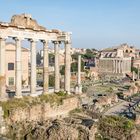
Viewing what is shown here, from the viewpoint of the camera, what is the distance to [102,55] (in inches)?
5182

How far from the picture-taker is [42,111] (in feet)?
85.3

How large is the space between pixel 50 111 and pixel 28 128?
4.46 m

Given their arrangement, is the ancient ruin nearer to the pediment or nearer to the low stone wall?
the pediment

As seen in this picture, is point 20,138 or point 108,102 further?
point 108,102

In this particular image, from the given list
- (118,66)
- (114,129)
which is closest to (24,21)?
(114,129)

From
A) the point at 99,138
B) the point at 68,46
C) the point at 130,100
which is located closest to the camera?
the point at 99,138

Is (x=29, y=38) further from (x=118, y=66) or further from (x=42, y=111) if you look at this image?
(x=118, y=66)

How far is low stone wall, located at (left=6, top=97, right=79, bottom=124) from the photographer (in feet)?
76.6

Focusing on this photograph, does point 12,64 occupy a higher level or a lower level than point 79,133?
higher

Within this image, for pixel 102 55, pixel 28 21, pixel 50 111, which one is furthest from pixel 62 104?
pixel 102 55

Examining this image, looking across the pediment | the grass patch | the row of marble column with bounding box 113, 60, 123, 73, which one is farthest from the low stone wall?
the row of marble column with bounding box 113, 60, 123, 73

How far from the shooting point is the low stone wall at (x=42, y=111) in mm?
23359

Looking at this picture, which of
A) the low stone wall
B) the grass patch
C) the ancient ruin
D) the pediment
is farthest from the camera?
the pediment

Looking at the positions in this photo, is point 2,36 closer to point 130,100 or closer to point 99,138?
point 99,138
